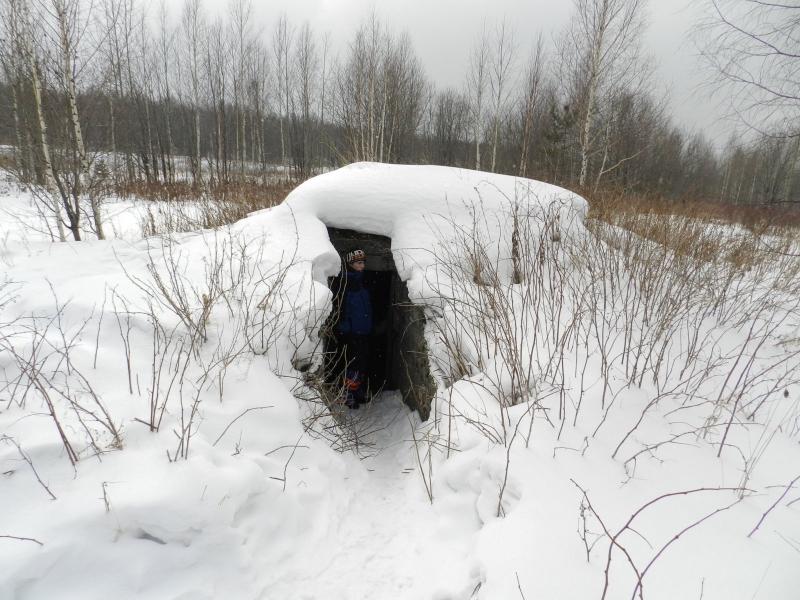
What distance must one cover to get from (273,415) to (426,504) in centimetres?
121

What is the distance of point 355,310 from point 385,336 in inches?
41.4

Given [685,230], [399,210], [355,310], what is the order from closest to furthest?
[399,210] < [685,230] < [355,310]

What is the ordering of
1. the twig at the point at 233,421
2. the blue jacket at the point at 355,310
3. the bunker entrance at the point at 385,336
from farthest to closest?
the blue jacket at the point at 355,310 < the bunker entrance at the point at 385,336 < the twig at the point at 233,421

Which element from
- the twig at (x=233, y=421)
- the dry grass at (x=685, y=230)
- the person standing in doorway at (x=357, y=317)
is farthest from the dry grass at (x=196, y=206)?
the dry grass at (x=685, y=230)

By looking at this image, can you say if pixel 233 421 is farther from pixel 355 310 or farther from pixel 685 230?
pixel 685 230

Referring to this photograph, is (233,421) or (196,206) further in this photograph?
(196,206)

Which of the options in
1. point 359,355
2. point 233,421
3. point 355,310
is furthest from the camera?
point 359,355

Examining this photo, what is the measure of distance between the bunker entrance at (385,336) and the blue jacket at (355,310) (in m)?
0.07

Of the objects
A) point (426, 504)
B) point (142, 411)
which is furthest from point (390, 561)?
point (142, 411)

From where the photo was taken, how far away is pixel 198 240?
419cm

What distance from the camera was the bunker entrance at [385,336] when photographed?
3.77 m

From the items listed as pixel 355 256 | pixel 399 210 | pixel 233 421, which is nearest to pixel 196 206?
pixel 355 256

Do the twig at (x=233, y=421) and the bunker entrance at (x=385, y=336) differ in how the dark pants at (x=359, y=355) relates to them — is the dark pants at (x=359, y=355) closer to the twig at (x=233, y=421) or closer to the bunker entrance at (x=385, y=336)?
the bunker entrance at (x=385, y=336)

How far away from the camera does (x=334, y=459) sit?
2.71m
